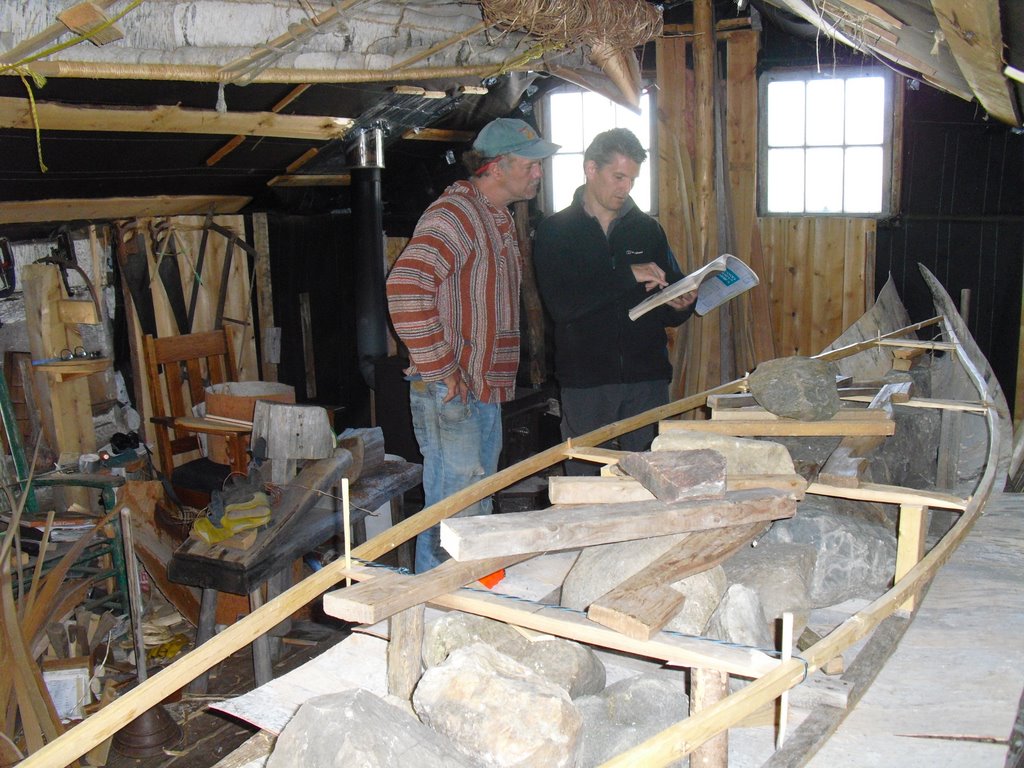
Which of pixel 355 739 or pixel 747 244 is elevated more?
pixel 747 244

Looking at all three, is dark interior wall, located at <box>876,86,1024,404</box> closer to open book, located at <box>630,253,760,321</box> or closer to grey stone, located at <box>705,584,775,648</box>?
open book, located at <box>630,253,760,321</box>

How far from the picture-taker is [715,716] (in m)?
1.82

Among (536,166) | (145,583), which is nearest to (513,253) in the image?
(536,166)

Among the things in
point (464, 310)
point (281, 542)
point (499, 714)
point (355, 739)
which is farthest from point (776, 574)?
point (281, 542)

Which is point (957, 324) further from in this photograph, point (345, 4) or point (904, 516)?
point (345, 4)

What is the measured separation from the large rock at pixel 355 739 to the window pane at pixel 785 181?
20.5ft

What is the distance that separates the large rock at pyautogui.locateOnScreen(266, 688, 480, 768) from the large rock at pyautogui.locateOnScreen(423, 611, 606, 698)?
23.0 inches

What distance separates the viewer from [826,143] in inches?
281

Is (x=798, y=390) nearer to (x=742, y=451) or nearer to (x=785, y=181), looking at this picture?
(x=742, y=451)

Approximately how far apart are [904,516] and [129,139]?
162 inches

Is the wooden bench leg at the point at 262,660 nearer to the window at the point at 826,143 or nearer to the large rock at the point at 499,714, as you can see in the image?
the large rock at the point at 499,714

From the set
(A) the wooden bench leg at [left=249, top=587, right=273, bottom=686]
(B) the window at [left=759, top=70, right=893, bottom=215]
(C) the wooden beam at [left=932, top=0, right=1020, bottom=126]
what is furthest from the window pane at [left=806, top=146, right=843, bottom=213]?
(A) the wooden bench leg at [left=249, top=587, right=273, bottom=686]

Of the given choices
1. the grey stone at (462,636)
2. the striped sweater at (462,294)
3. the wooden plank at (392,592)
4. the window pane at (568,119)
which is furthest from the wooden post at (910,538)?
the window pane at (568,119)

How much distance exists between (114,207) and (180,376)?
122 centimetres
